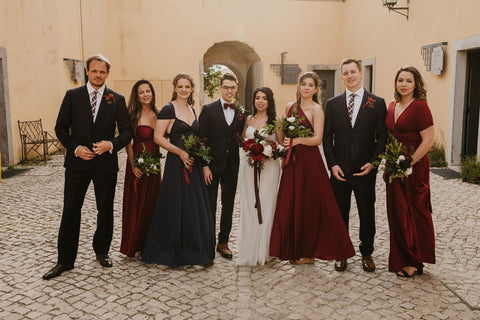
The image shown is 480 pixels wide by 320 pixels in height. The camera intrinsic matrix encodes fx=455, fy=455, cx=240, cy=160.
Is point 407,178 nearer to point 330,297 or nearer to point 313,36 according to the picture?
point 330,297

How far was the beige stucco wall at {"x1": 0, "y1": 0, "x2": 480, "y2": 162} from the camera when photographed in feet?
36.7

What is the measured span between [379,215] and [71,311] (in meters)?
4.44

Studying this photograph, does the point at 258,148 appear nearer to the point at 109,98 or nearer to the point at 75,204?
the point at 109,98

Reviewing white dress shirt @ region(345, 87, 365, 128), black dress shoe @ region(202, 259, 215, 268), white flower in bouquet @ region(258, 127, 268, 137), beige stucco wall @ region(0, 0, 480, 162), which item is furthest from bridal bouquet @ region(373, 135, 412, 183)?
beige stucco wall @ region(0, 0, 480, 162)

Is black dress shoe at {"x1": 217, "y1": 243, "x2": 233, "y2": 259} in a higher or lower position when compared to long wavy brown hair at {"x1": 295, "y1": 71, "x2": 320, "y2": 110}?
lower

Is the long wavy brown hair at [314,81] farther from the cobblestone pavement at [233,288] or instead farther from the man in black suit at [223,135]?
the cobblestone pavement at [233,288]

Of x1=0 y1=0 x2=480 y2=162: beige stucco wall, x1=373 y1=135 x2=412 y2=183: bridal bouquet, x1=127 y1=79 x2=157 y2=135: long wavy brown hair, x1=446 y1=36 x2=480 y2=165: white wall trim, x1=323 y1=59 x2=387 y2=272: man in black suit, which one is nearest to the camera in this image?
x1=373 y1=135 x2=412 y2=183: bridal bouquet

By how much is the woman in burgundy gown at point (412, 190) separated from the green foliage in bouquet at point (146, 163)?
7.52ft

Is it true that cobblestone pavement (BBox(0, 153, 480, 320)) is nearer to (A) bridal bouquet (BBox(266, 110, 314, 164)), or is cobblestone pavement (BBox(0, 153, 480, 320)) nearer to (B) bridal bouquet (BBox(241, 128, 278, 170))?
(B) bridal bouquet (BBox(241, 128, 278, 170))

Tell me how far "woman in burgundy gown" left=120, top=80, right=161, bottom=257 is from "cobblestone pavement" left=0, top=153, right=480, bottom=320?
27cm

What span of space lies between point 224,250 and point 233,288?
0.88 meters

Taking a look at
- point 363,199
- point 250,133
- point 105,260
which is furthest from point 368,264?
point 105,260

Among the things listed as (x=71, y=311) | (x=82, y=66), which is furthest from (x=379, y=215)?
(x=82, y=66)

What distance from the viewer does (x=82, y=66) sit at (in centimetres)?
1412
